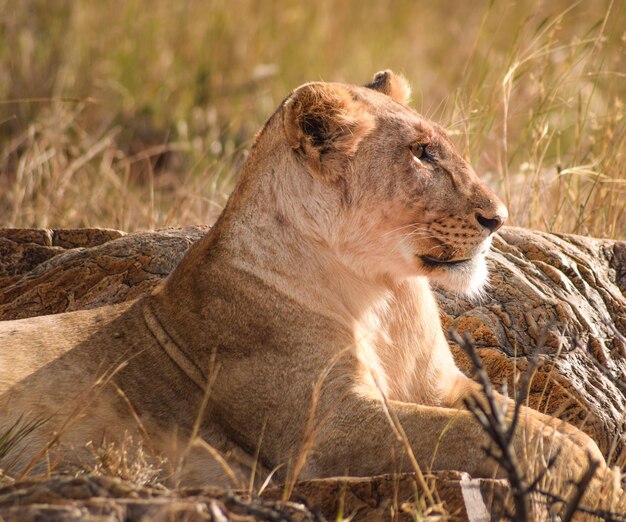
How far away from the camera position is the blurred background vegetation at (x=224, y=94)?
5.78 metres

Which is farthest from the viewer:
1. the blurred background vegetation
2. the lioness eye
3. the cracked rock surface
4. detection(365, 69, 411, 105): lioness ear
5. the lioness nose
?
the blurred background vegetation

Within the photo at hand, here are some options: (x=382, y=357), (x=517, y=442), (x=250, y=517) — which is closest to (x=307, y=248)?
(x=382, y=357)

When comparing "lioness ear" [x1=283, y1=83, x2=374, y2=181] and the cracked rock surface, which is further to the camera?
the cracked rock surface

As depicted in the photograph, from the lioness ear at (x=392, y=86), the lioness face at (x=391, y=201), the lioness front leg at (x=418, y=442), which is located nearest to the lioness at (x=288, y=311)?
the lioness face at (x=391, y=201)

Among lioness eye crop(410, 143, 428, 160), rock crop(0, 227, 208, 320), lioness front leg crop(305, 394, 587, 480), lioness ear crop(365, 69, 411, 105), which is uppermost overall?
lioness ear crop(365, 69, 411, 105)

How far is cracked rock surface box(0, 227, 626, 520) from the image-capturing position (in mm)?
4160

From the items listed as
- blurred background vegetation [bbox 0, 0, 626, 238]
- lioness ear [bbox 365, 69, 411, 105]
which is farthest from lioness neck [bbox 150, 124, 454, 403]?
blurred background vegetation [bbox 0, 0, 626, 238]

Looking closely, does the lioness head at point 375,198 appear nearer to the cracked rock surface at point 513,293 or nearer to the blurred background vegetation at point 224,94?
the cracked rock surface at point 513,293

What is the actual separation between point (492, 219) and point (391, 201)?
1.16ft

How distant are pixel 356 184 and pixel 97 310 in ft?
3.64

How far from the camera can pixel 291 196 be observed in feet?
12.2

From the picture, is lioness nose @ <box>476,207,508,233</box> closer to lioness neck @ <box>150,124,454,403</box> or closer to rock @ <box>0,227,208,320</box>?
lioness neck @ <box>150,124,454,403</box>

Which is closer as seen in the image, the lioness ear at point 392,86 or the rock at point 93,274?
the lioness ear at point 392,86

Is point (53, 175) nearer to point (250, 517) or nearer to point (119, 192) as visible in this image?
point (119, 192)
